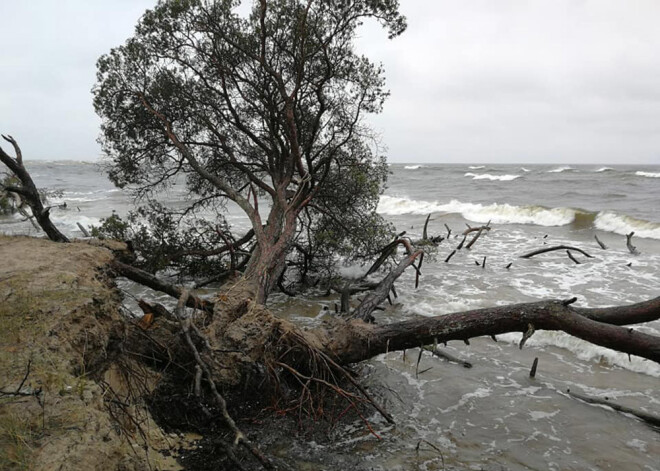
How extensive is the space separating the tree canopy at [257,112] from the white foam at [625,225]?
14.8 meters

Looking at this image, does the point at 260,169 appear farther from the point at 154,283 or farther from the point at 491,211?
the point at 491,211

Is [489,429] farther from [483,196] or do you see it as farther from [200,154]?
[483,196]

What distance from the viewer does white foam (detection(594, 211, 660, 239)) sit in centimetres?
1850

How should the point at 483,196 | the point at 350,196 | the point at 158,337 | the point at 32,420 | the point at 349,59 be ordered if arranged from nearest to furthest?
1. the point at 32,420
2. the point at 158,337
3. the point at 349,59
4. the point at 350,196
5. the point at 483,196

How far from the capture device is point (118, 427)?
114 inches

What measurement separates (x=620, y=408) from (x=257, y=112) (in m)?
8.77

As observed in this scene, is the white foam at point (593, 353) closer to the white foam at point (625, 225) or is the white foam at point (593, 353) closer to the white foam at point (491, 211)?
the white foam at point (625, 225)


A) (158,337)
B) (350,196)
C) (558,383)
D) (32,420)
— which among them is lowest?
(558,383)

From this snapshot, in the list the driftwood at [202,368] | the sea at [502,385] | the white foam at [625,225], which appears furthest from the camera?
the white foam at [625,225]

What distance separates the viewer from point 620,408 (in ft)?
17.0

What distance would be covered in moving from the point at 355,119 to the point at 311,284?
14.3ft

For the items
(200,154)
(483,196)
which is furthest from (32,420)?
(483,196)

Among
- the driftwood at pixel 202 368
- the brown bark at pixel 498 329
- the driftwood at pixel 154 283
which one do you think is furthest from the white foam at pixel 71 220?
the brown bark at pixel 498 329

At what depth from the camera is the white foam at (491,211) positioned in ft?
77.2
